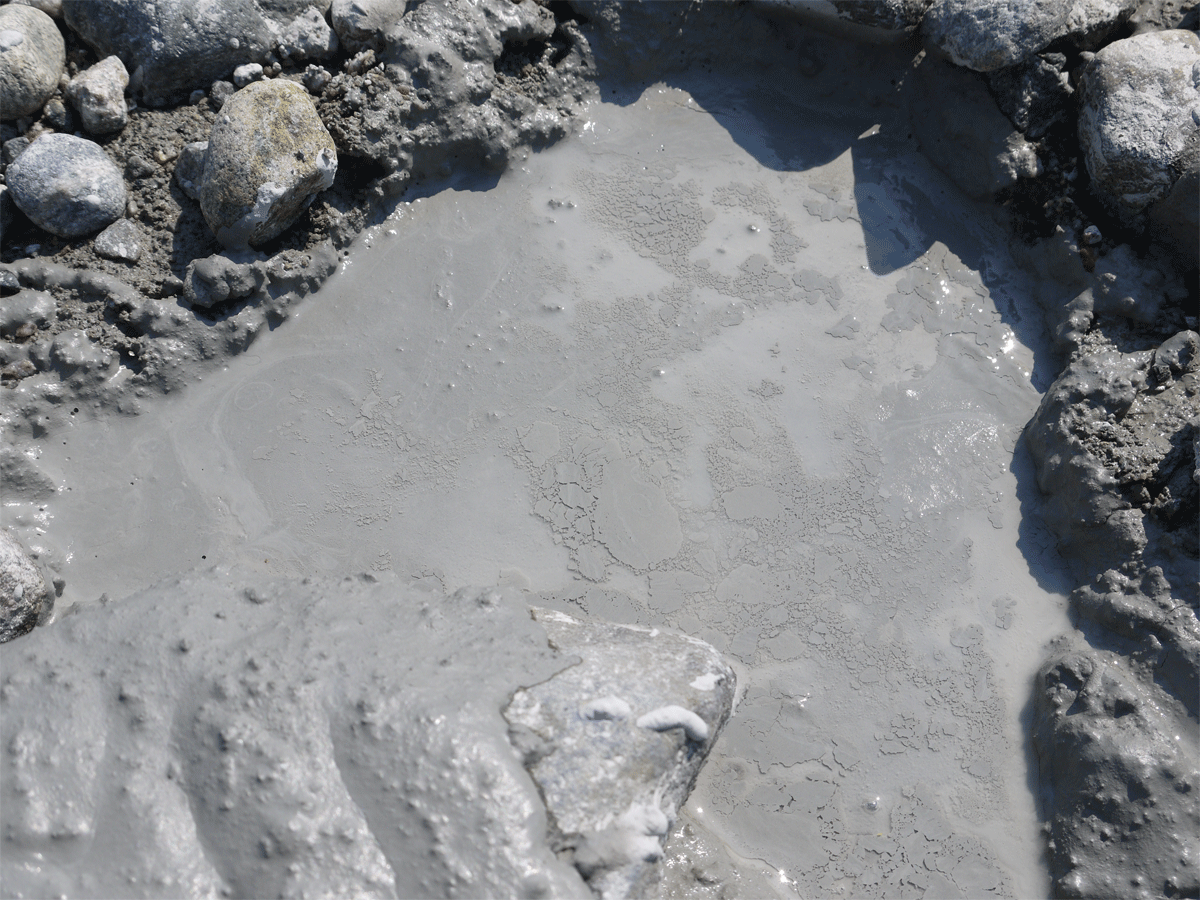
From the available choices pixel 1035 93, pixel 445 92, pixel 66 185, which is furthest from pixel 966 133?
pixel 66 185

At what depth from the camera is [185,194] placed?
3365mm

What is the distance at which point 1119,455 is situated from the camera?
313 cm

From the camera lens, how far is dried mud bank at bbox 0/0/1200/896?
8.23 ft

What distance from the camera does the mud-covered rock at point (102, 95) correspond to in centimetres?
327

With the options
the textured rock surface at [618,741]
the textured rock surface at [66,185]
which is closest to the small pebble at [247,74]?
the textured rock surface at [66,185]

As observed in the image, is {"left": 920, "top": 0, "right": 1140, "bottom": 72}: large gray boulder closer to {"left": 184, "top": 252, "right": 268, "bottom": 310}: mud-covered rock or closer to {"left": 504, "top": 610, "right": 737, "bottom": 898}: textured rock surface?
{"left": 504, "top": 610, "right": 737, "bottom": 898}: textured rock surface

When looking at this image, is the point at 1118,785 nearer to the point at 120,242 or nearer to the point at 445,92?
the point at 445,92

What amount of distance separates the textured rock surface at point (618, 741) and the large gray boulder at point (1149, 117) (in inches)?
103

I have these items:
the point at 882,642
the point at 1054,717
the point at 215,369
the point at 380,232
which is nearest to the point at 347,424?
the point at 215,369

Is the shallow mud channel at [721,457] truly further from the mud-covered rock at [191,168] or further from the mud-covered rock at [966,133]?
the mud-covered rock at [191,168]

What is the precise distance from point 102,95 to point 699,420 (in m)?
2.72

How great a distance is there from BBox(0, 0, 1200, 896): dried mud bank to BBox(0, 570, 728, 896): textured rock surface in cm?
2

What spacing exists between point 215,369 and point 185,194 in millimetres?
751

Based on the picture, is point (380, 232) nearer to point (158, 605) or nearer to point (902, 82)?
point (158, 605)
